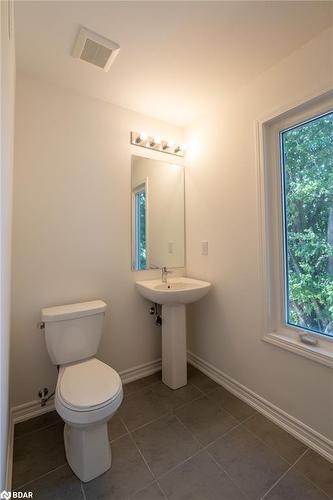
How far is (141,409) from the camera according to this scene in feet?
5.60

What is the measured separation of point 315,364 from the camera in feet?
4.49

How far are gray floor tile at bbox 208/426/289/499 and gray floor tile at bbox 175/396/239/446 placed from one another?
6cm

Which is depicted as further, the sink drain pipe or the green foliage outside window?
the sink drain pipe

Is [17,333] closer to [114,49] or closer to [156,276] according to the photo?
[156,276]

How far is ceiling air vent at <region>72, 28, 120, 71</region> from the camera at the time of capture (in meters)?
1.33

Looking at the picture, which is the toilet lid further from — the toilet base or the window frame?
the window frame

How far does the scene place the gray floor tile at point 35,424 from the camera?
152cm

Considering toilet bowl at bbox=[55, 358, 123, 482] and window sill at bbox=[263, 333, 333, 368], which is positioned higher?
window sill at bbox=[263, 333, 333, 368]

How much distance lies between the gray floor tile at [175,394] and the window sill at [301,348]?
Answer: 0.76m

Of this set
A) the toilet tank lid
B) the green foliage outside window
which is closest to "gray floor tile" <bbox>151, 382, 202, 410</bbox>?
the toilet tank lid

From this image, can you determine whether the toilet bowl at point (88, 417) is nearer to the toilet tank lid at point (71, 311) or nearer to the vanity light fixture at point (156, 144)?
the toilet tank lid at point (71, 311)

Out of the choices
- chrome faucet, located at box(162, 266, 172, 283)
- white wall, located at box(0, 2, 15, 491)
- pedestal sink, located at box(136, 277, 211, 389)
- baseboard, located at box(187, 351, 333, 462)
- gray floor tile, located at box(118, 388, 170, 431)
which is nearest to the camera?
white wall, located at box(0, 2, 15, 491)

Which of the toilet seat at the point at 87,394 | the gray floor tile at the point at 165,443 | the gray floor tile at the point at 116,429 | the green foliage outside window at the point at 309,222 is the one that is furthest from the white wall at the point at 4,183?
the green foliage outside window at the point at 309,222

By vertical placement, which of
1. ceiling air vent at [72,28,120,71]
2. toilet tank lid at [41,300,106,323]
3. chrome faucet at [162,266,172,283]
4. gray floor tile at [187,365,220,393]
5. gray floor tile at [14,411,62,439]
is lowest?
gray floor tile at [14,411,62,439]
